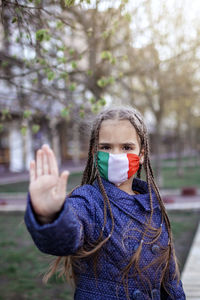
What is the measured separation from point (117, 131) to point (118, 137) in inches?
1.4

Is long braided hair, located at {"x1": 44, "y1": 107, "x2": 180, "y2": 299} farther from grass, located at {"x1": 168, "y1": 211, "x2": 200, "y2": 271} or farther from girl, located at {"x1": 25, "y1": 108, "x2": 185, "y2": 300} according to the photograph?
grass, located at {"x1": 168, "y1": 211, "x2": 200, "y2": 271}

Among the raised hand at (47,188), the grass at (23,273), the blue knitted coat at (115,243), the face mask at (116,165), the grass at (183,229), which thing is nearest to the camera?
the raised hand at (47,188)

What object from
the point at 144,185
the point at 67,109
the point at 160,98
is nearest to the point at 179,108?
the point at 160,98

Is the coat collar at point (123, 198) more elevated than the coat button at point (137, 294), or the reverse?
the coat collar at point (123, 198)

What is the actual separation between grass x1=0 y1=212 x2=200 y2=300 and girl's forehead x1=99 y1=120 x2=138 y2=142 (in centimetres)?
143

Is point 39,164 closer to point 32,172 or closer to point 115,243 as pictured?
point 32,172

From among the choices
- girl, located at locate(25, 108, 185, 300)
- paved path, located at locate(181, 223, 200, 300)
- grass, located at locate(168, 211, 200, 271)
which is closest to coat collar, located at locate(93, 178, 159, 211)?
girl, located at locate(25, 108, 185, 300)

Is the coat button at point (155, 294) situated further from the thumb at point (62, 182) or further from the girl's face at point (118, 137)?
the thumb at point (62, 182)

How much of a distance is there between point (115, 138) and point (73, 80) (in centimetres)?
431

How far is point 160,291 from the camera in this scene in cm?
187

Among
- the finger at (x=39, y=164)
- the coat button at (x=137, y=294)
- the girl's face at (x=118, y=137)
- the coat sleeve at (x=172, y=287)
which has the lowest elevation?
the coat sleeve at (x=172, y=287)

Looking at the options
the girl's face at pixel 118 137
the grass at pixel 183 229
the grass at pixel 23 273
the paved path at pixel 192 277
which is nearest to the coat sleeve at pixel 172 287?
the girl's face at pixel 118 137

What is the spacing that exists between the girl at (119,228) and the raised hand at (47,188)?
0.24m

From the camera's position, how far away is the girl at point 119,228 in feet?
5.26
